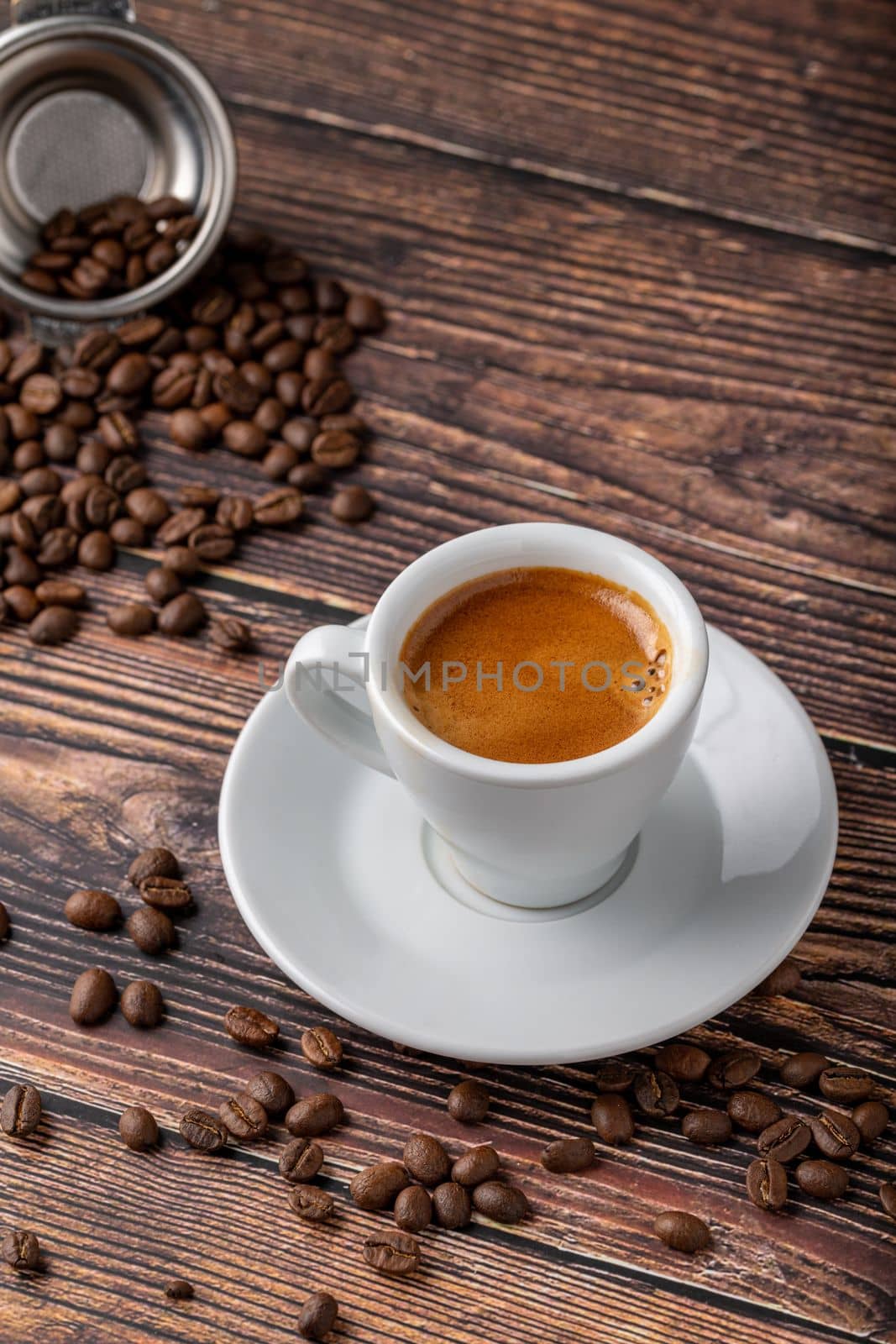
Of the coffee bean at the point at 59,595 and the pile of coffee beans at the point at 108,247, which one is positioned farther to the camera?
the pile of coffee beans at the point at 108,247

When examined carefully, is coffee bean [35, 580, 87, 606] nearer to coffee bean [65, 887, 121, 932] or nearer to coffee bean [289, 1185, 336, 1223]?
coffee bean [65, 887, 121, 932]

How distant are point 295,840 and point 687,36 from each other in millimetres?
1456

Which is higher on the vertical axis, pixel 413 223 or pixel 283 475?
pixel 413 223

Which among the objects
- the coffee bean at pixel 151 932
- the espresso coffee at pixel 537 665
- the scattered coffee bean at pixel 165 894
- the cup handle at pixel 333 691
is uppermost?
the espresso coffee at pixel 537 665

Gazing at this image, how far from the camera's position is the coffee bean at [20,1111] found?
111cm

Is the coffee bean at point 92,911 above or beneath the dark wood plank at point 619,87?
beneath

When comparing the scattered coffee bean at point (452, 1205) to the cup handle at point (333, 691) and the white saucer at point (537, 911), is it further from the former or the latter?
the cup handle at point (333, 691)

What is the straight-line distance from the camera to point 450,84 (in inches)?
79.5

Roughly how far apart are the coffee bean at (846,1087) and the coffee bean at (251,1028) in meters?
0.43

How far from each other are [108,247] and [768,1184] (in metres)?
1.23

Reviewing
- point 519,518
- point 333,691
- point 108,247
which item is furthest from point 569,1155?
point 108,247

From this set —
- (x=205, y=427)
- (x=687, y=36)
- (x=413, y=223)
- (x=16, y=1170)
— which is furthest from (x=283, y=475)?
(x=687, y=36)

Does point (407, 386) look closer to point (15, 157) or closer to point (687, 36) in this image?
point (15, 157)

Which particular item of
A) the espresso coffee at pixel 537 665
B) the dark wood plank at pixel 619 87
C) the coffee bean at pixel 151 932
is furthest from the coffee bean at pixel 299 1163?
the dark wood plank at pixel 619 87
